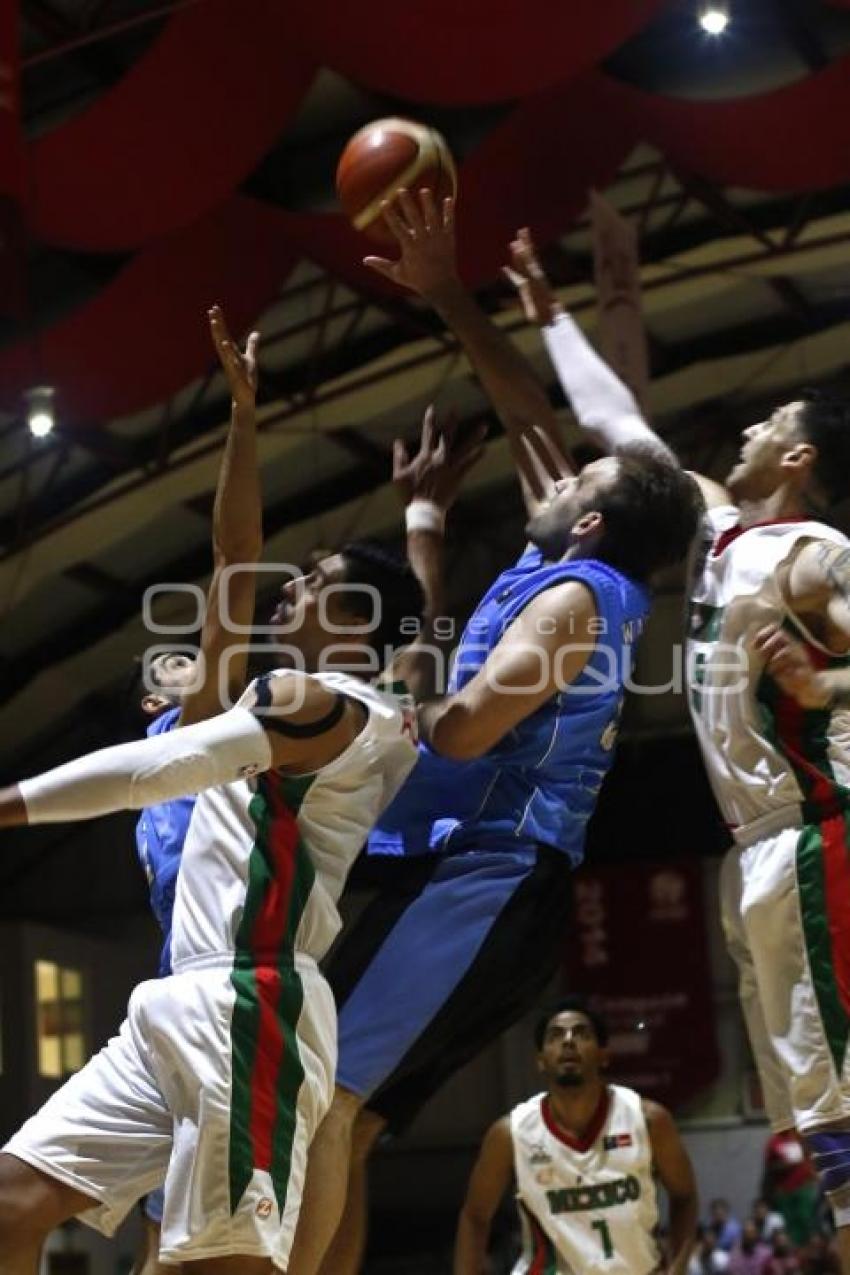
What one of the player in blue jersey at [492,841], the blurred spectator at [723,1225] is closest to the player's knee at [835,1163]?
the player in blue jersey at [492,841]

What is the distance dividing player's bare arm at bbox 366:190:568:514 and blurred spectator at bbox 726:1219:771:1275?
38.5 feet

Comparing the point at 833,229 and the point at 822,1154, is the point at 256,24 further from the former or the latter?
the point at 822,1154

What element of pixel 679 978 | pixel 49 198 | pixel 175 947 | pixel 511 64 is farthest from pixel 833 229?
pixel 175 947

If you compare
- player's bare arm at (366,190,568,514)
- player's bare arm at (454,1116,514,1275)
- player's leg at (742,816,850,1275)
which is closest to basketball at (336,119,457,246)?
player's bare arm at (366,190,568,514)

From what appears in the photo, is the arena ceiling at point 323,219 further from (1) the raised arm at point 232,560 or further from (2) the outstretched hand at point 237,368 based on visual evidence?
(1) the raised arm at point 232,560

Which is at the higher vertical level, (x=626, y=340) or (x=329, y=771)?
(x=626, y=340)

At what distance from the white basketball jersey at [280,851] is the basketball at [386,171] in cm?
151

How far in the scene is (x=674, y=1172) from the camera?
6934mm

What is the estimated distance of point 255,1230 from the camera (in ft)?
12.3

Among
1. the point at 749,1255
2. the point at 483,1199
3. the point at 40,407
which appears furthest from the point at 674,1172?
the point at 749,1255

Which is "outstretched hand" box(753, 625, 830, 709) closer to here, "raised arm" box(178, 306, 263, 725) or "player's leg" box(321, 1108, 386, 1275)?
"raised arm" box(178, 306, 263, 725)

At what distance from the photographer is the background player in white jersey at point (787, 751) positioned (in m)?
4.10

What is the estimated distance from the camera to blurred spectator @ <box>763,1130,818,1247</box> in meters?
16.3

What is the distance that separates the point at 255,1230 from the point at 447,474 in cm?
214
